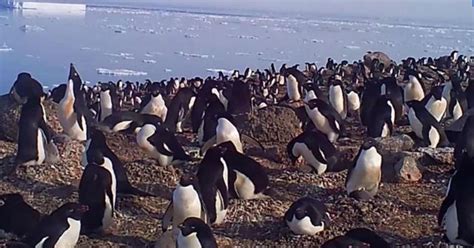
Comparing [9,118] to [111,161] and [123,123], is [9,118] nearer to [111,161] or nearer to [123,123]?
[123,123]

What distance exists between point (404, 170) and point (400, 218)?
3.65ft

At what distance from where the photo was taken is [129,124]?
8484mm

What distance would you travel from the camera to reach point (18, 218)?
525 cm

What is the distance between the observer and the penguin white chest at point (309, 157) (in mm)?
6887

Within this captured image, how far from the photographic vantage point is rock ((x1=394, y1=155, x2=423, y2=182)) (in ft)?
21.9

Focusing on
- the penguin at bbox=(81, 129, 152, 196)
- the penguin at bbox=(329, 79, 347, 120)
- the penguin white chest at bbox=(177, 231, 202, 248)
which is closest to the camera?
the penguin white chest at bbox=(177, 231, 202, 248)

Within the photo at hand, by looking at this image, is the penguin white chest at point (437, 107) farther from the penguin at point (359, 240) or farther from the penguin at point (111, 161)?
the penguin at point (359, 240)

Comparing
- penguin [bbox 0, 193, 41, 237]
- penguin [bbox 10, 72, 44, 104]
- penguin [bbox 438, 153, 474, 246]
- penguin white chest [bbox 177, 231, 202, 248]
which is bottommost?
penguin [bbox 0, 193, 41, 237]

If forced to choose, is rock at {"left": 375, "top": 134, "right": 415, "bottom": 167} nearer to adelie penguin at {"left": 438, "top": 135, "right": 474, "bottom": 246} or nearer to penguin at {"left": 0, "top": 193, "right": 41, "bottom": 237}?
adelie penguin at {"left": 438, "top": 135, "right": 474, "bottom": 246}

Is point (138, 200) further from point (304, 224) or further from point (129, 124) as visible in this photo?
point (129, 124)

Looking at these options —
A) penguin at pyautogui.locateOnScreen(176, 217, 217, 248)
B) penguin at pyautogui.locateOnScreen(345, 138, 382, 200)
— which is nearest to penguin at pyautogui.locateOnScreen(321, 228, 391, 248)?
penguin at pyautogui.locateOnScreen(176, 217, 217, 248)

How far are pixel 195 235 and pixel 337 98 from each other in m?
6.30

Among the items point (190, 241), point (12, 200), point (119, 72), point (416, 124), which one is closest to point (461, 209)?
point (190, 241)

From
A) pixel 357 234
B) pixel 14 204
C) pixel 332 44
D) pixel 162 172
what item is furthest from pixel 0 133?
pixel 332 44
